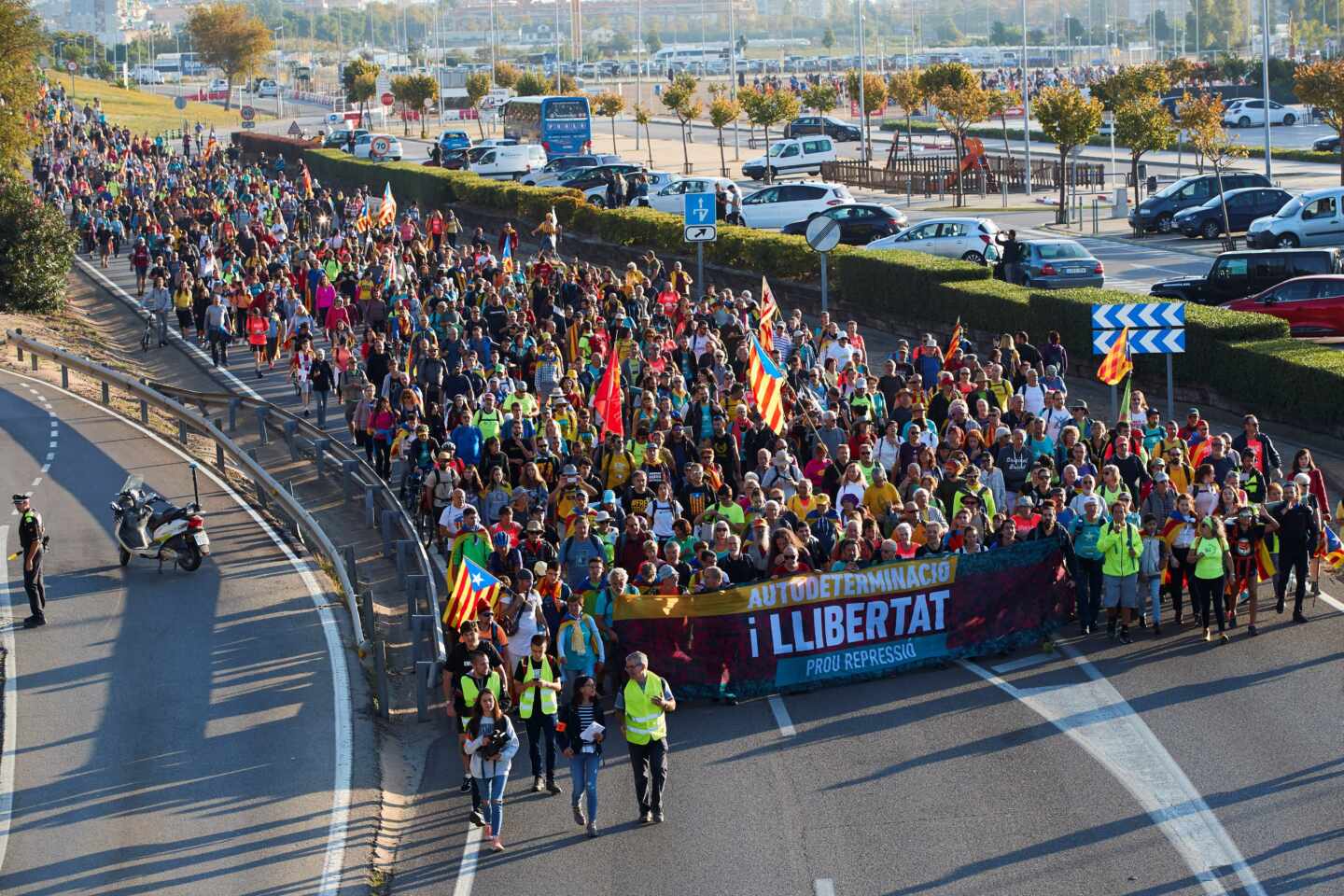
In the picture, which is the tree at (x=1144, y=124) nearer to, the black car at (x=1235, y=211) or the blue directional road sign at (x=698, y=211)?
the black car at (x=1235, y=211)

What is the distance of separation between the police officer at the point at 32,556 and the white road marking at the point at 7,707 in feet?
1.00

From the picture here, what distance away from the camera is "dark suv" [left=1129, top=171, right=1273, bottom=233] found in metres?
45.7

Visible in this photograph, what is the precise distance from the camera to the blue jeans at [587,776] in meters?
13.1

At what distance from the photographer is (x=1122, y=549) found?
661 inches

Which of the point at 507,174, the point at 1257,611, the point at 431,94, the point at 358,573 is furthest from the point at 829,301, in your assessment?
the point at 431,94

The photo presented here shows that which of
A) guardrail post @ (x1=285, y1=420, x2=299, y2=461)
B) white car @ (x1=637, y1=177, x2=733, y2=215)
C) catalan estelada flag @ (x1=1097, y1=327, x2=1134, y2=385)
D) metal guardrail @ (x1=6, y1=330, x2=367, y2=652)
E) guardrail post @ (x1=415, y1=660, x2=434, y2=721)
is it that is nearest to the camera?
guardrail post @ (x1=415, y1=660, x2=434, y2=721)

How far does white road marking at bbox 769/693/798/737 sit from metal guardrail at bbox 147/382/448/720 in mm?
3038

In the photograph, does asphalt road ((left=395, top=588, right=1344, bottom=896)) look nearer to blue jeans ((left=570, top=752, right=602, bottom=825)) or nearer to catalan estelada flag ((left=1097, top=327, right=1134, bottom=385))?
blue jeans ((left=570, top=752, right=602, bottom=825))

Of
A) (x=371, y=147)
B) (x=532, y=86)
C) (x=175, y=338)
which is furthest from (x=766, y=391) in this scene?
(x=532, y=86)

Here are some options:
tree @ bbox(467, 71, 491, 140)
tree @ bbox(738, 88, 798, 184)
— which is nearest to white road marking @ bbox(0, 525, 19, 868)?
tree @ bbox(738, 88, 798, 184)

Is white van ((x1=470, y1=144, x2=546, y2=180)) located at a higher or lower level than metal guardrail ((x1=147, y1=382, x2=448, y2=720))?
higher

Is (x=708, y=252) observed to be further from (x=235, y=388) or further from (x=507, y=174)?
(x=507, y=174)

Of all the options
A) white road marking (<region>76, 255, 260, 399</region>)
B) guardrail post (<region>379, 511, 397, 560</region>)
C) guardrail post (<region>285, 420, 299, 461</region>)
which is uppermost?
white road marking (<region>76, 255, 260, 399</region>)

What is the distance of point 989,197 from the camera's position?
5706cm
